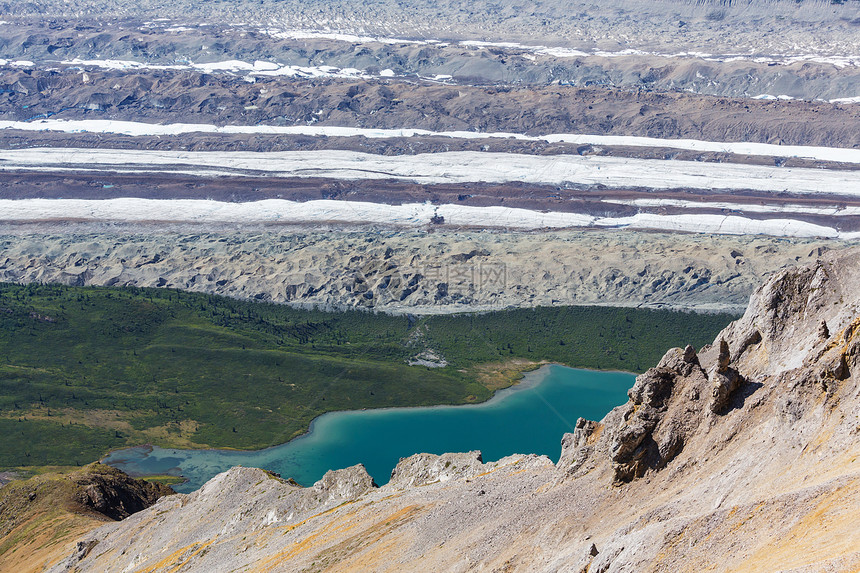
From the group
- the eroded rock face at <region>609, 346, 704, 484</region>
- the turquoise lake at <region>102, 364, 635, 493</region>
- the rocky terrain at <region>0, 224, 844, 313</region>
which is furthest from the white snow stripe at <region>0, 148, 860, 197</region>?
the eroded rock face at <region>609, 346, 704, 484</region>

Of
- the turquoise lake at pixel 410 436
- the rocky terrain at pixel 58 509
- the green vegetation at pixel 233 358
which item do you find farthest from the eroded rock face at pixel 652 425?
the green vegetation at pixel 233 358

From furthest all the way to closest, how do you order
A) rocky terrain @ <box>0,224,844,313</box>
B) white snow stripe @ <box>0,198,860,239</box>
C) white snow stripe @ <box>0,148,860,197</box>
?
white snow stripe @ <box>0,148,860,197</box>
white snow stripe @ <box>0,198,860,239</box>
rocky terrain @ <box>0,224,844,313</box>

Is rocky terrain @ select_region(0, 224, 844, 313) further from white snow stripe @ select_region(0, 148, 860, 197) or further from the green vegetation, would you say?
white snow stripe @ select_region(0, 148, 860, 197)

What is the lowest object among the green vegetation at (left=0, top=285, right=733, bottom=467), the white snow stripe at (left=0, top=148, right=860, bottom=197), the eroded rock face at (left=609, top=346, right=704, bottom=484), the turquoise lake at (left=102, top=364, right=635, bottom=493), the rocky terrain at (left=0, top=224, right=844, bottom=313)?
the turquoise lake at (left=102, top=364, right=635, bottom=493)

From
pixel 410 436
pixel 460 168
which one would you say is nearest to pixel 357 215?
pixel 460 168

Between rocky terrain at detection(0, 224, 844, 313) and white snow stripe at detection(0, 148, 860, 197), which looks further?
white snow stripe at detection(0, 148, 860, 197)

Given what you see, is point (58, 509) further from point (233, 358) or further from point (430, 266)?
point (430, 266)

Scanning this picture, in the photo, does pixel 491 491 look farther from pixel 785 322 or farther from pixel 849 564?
pixel 849 564
